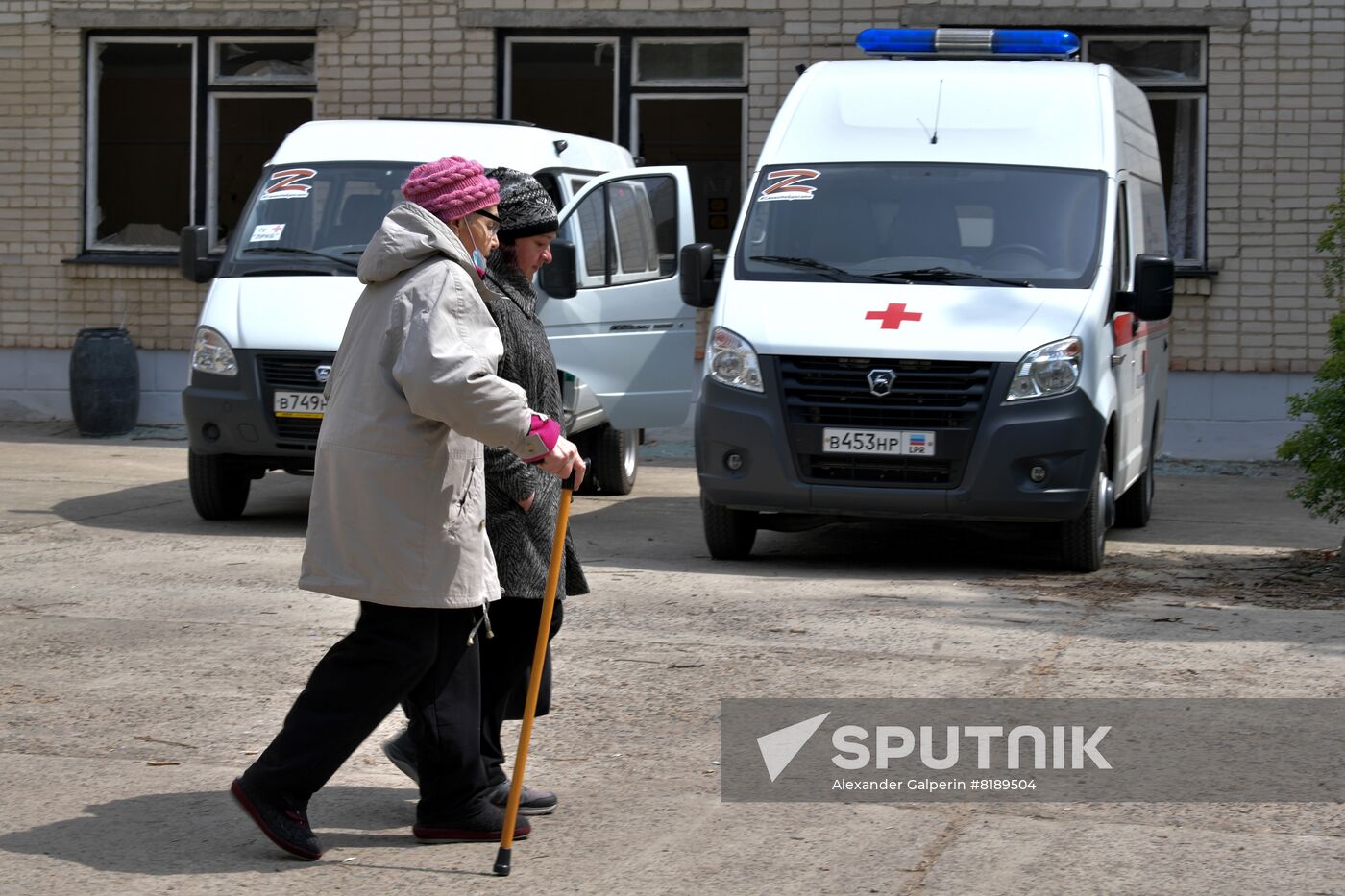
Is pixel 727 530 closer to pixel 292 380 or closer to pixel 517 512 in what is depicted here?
pixel 292 380

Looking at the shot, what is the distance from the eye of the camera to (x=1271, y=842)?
4625 millimetres

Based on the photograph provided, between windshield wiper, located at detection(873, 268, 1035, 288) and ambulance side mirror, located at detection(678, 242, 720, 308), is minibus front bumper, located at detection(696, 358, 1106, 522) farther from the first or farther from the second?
ambulance side mirror, located at detection(678, 242, 720, 308)

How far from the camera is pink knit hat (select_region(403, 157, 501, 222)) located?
4.52 meters

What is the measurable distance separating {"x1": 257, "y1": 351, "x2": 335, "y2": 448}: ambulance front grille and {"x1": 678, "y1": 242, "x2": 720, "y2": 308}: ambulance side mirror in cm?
200

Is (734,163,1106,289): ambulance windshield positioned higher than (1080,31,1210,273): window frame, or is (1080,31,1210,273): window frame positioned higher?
(1080,31,1210,273): window frame

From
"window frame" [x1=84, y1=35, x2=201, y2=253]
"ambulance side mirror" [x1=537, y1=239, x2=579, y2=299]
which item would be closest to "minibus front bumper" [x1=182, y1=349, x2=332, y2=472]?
"ambulance side mirror" [x1=537, y1=239, x2=579, y2=299]

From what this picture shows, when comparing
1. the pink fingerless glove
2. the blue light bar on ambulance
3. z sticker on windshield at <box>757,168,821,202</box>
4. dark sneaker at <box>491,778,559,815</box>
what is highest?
the blue light bar on ambulance

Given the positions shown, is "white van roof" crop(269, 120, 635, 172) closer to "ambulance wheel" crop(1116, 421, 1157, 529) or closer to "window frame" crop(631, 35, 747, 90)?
"ambulance wheel" crop(1116, 421, 1157, 529)

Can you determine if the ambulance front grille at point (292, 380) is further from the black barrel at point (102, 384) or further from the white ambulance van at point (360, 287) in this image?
the black barrel at point (102, 384)

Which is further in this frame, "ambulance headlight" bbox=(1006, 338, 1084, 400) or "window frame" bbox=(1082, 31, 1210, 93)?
"window frame" bbox=(1082, 31, 1210, 93)

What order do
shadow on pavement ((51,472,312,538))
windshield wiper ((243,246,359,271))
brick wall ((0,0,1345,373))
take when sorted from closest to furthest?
1. shadow on pavement ((51,472,312,538))
2. windshield wiper ((243,246,359,271))
3. brick wall ((0,0,1345,373))

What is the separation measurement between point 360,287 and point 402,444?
5905 millimetres

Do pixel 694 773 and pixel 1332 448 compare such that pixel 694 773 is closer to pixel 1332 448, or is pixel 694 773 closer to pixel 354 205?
pixel 1332 448

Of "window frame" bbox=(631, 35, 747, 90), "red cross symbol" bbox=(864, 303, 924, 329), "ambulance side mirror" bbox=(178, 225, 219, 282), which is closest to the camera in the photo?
"red cross symbol" bbox=(864, 303, 924, 329)
